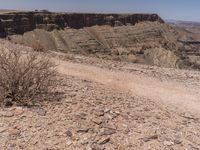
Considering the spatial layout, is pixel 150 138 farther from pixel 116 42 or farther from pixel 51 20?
pixel 116 42

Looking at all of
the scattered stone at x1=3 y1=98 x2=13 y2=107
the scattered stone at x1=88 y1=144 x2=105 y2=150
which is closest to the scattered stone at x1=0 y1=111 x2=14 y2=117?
the scattered stone at x1=3 y1=98 x2=13 y2=107

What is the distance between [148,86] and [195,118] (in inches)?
123

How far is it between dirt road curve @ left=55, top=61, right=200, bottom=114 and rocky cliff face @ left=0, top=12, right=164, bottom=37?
49.4 meters

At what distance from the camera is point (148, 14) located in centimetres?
9181

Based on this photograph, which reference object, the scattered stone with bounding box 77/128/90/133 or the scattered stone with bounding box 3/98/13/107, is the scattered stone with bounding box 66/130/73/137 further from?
the scattered stone with bounding box 3/98/13/107

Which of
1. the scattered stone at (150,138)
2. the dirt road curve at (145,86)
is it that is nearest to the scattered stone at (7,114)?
the scattered stone at (150,138)

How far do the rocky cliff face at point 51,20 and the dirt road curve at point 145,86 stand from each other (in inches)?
1946

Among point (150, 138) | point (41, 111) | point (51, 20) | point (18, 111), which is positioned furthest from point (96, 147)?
point (51, 20)

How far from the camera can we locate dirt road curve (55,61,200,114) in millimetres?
9172

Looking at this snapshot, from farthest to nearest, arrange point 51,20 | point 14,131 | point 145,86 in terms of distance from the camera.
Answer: point 51,20, point 145,86, point 14,131

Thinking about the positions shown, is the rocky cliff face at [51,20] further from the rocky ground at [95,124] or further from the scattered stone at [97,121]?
the scattered stone at [97,121]

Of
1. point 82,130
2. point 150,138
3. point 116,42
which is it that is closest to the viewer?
point 82,130

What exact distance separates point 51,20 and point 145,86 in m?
59.0

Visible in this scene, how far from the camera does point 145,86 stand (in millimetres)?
10516
